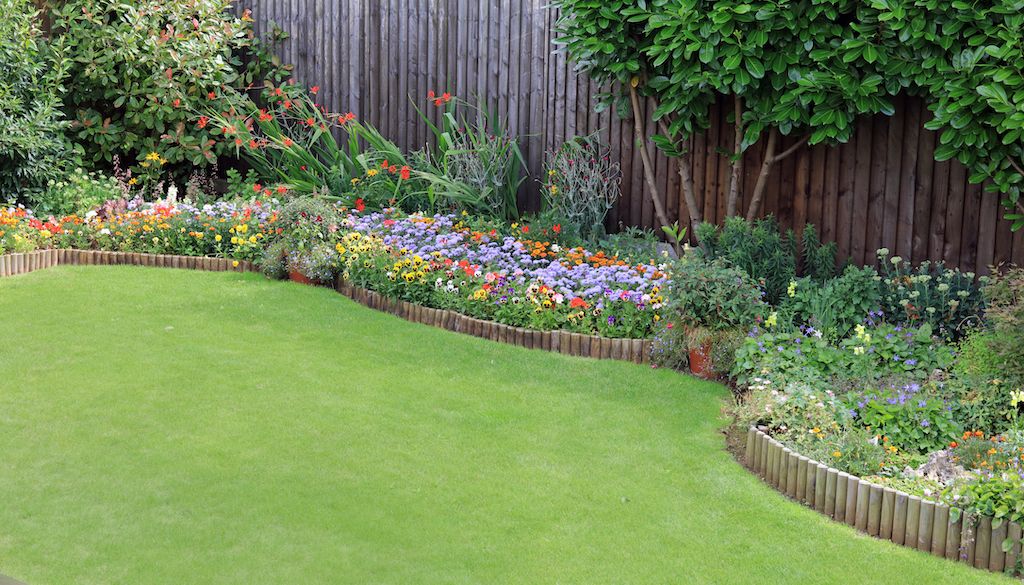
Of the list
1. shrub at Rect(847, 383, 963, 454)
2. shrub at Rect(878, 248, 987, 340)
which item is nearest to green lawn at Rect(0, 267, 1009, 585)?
shrub at Rect(847, 383, 963, 454)

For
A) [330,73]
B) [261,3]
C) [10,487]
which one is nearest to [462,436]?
[10,487]

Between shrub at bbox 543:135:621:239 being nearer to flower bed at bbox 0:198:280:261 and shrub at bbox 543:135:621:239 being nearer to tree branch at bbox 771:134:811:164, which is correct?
tree branch at bbox 771:134:811:164

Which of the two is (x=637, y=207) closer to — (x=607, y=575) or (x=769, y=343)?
(x=769, y=343)

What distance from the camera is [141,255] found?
375 inches

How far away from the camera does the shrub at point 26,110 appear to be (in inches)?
412

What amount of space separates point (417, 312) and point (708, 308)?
87.2 inches

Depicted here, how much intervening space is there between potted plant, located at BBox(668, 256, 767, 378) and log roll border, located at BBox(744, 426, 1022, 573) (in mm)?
1469

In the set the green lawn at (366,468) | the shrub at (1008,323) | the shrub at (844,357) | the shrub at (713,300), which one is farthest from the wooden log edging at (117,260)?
the shrub at (1008,323)

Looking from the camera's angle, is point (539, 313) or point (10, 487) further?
point (539, 313)

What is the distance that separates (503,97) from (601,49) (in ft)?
6.70

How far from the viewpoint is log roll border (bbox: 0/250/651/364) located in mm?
6977

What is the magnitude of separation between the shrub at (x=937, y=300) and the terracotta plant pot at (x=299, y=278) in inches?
171

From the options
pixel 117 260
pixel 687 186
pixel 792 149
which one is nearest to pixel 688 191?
pixel 687 186

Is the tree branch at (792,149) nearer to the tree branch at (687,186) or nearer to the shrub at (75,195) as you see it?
the tree branch at (687,186)
